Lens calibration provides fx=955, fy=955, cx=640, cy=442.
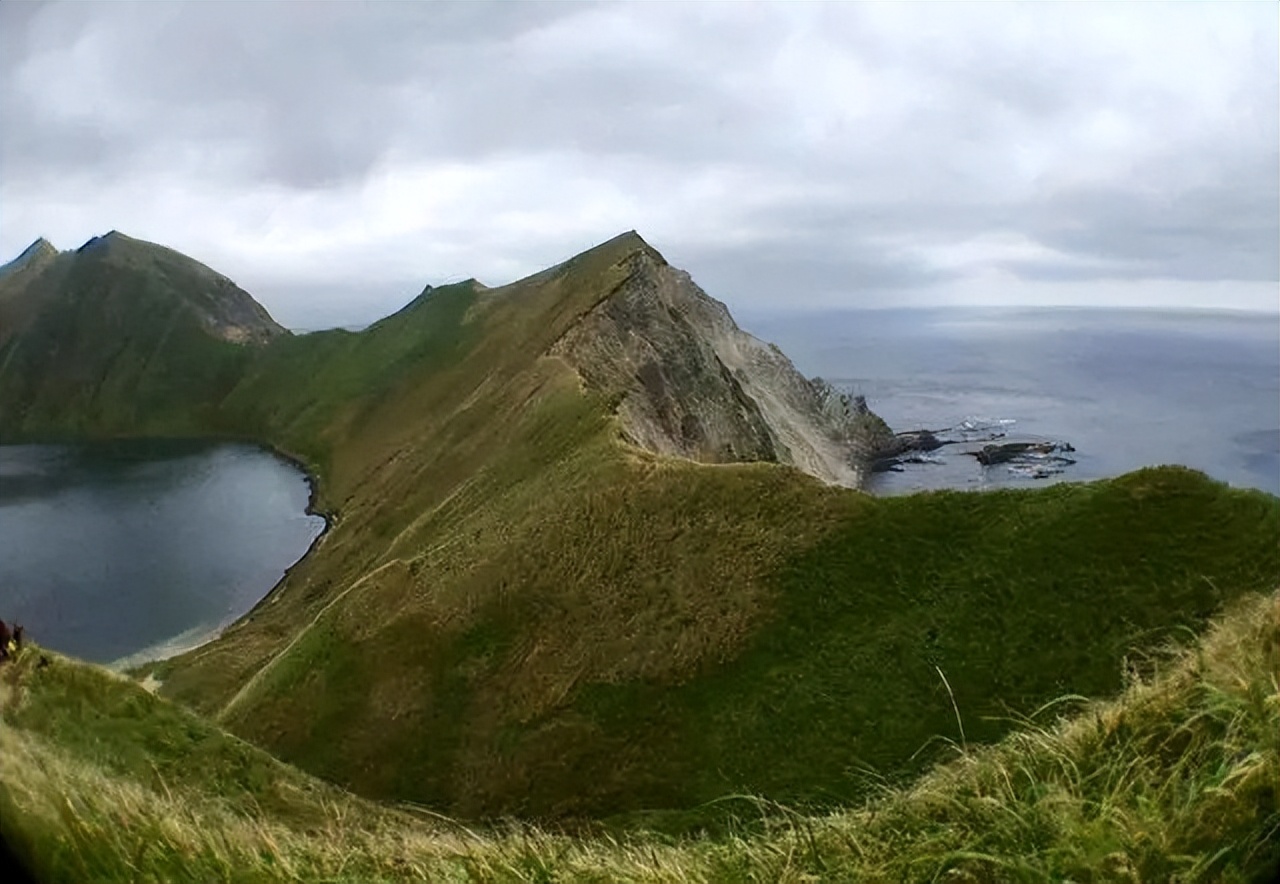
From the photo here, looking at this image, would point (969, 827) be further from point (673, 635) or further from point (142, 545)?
point (142, 545)

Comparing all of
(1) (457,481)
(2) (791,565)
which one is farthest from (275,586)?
(2) (791,565)

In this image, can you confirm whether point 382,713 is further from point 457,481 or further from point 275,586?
point 275,586

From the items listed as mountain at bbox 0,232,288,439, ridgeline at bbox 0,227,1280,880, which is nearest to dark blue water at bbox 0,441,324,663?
ridgeline at bbox 0,227,1280,880

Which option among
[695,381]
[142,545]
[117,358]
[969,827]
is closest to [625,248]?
[695,381]

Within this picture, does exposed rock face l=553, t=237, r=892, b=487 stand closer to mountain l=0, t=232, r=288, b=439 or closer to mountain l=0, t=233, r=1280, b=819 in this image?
mountain l=0, t=233, r=1280, b=819

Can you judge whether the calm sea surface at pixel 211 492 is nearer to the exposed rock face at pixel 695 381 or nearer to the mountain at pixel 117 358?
the exposed rock face at pixel 695 381
